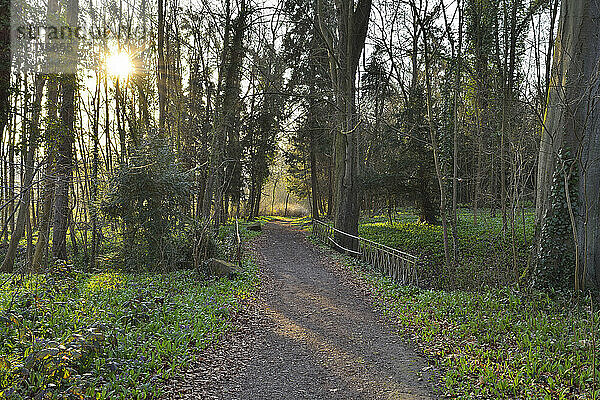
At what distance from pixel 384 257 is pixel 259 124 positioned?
17571mm

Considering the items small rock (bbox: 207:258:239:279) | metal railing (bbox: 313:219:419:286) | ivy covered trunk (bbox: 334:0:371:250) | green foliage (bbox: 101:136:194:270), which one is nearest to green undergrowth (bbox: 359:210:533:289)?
metal railing (bbox: 313:219:419:286)

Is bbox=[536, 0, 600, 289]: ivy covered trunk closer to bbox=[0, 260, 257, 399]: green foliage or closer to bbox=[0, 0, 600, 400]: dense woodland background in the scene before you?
bbox=[0, 0, 600, 400]: dense woodland background

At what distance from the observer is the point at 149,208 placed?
1252 cm

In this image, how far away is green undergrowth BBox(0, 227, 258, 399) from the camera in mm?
4258

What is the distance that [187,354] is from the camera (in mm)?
5836

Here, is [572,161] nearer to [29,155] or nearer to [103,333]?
[103,333]

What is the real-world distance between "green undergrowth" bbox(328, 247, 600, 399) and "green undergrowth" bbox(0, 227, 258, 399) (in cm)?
Result: 334

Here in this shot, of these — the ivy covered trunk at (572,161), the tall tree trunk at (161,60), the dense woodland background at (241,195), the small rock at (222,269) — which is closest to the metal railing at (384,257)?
the dense woodland background at (241,195)

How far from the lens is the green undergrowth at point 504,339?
4766 millimetres

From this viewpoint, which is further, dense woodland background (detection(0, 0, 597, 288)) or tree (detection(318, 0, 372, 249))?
tree (detection(318, 0, 372, 249))

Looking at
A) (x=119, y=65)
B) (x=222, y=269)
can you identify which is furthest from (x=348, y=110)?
(x=119, y=65)

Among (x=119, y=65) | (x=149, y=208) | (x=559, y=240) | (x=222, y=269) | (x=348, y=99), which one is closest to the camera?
(x=559, y=240)

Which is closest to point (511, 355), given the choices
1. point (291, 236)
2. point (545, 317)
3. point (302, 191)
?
point (545, 317)

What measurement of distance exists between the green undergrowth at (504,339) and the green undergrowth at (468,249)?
1429 millimetres
